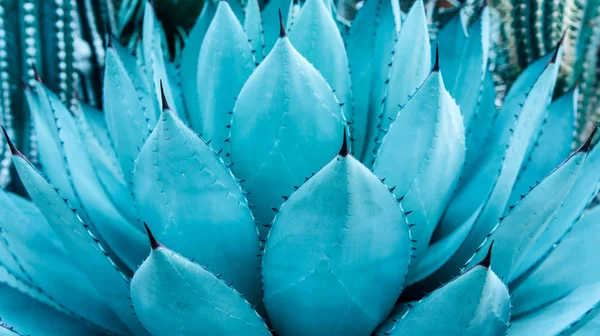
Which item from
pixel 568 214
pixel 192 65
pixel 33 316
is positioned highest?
pixel 192 65

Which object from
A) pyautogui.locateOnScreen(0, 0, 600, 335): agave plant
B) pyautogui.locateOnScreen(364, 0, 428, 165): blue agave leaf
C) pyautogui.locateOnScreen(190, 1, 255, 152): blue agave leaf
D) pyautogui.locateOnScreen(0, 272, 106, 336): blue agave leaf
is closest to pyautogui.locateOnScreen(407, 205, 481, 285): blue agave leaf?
pyautogui.locateOnScreen(0, 0, 600, 335): agave plant

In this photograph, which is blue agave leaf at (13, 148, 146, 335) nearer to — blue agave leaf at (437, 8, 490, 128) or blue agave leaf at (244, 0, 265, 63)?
blue agave leaf at (244, 0, 265, 63)

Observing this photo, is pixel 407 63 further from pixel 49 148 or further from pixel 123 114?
pixel 49 148

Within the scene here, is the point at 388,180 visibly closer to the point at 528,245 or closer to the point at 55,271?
the point at 528,245

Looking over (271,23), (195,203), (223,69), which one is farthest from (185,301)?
(271,23)

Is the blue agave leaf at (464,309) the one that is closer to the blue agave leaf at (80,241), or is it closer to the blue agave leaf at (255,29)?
the blue agave leaf at (80,241)

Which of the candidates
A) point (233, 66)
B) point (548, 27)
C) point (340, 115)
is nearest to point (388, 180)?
point (340, 115)

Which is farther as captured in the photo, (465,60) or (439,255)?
(465,60)
